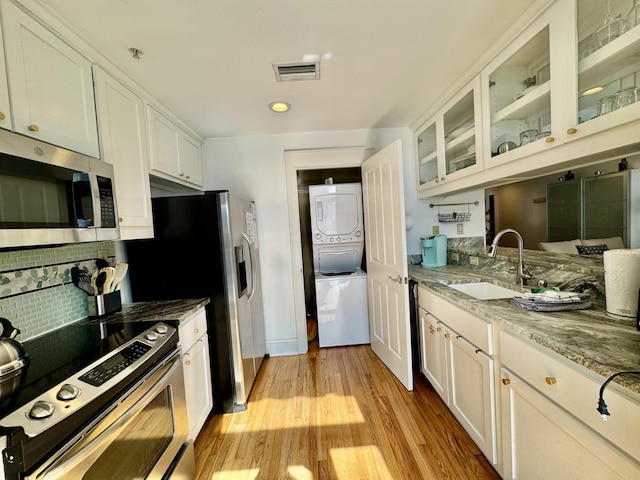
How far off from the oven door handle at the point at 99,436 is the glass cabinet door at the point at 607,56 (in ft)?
6.83

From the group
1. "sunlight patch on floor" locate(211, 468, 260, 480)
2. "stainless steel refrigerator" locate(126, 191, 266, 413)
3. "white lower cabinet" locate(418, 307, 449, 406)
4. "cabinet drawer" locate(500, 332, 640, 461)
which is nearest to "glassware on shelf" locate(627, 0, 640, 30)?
"cabinet drawer" locate(500, 332, 640, 461)

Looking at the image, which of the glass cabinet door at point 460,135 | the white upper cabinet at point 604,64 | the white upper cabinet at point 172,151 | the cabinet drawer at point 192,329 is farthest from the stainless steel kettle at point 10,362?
the glass cabinet door at point 460,135

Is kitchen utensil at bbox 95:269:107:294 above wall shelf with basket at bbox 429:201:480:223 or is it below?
below

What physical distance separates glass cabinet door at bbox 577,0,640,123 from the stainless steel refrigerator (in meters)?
1.94

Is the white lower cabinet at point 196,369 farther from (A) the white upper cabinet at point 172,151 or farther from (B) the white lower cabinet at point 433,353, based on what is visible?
(B) the white lower cabinet at point 433,353

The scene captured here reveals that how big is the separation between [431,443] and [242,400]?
1.30 meters

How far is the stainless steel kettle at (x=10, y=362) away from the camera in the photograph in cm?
91

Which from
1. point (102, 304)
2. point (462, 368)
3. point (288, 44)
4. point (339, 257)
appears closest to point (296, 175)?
point (339, 257)

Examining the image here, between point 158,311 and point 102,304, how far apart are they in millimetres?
312

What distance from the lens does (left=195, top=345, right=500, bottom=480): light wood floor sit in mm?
1519

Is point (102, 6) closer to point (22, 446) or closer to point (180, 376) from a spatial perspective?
point (22, 446)

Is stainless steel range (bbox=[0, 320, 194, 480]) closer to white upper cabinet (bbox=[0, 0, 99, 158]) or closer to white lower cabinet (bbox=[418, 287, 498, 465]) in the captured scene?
white upper cabinet (bbox=[0, 0, 99, 158])

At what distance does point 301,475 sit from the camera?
59.1 inches

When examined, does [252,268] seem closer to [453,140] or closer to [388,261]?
[388,261]
